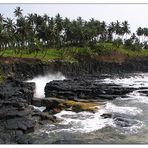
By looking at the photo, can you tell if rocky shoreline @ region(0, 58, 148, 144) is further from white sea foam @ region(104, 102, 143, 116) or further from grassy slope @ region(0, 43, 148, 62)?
Result: grassy slope @ region(0, 43, 148, 62)

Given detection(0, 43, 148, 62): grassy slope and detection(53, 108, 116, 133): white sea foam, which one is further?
detection(0, 43, 148, 62): grassy slope

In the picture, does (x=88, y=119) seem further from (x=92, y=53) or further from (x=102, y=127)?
(x=92, y=53)

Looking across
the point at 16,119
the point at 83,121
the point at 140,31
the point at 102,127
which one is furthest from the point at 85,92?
the point at 140,31

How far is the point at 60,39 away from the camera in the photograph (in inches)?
4058

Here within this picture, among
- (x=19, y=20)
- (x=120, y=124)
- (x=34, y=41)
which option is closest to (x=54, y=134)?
(x=120, y=124)

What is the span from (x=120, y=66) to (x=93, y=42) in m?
11.7

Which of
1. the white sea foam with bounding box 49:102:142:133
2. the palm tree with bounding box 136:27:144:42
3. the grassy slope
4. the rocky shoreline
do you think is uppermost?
the palm tree with bounding box 136:27:144:42

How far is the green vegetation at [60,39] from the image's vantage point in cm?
8262

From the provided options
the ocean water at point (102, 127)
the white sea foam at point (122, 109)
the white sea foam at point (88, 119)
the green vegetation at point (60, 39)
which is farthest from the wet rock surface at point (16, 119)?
the green vegetation at point (60, 39)

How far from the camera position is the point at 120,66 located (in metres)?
111

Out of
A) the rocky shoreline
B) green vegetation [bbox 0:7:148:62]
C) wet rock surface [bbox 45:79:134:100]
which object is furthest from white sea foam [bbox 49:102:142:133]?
green vegetation [bbox 0:7:148:62]

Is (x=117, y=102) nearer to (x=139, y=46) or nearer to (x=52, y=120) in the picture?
(x=52, y=120)

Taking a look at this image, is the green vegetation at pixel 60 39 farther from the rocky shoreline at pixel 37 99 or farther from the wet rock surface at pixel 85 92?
the wet rock surface at pixel 85 92

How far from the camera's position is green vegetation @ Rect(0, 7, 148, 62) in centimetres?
8262
